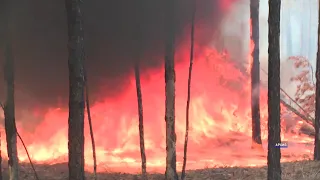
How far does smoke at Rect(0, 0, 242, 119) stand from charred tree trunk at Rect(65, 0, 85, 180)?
23.1ft

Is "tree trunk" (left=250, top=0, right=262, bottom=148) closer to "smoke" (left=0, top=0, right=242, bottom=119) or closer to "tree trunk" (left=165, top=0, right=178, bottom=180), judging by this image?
"smoke" (left=0, top=0, right=242, bottom=119)

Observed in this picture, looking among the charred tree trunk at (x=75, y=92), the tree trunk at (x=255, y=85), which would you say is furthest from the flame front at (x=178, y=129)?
the charred tree trunk at (x=75, y=92)

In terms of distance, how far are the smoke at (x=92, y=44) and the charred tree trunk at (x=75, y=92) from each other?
23.1ft

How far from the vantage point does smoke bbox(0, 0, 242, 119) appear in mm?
13672

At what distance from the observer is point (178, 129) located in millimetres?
17984

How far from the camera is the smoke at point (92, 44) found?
13672 millimetres

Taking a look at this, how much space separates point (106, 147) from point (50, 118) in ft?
8.80

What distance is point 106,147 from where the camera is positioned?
1638 cm

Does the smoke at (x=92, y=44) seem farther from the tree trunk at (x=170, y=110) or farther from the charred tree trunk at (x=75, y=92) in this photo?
the charred tree trunk at (x=75, y=92)

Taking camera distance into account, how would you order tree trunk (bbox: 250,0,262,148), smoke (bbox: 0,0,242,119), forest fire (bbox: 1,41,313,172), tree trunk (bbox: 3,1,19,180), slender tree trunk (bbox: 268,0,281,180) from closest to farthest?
slender tree trunk (bbox: 268,0,281,180), tree trunk (bbox: 3,1,19,180), smoke (bbox: 0,0,242,119), forest fire (bbox: 1,41,313,172), tree trunk (bbox: 250,0,262,148)

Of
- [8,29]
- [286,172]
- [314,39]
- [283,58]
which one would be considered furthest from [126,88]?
[314,39]

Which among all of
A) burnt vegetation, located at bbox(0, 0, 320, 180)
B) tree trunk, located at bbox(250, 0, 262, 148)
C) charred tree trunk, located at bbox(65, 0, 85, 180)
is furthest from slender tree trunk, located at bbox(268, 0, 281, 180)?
tree trunk, located at bbox(250, 0, 262, 148)

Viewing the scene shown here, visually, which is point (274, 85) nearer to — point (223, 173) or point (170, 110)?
point (170, 110)

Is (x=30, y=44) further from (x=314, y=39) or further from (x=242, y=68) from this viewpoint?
(x=314, y=39)
